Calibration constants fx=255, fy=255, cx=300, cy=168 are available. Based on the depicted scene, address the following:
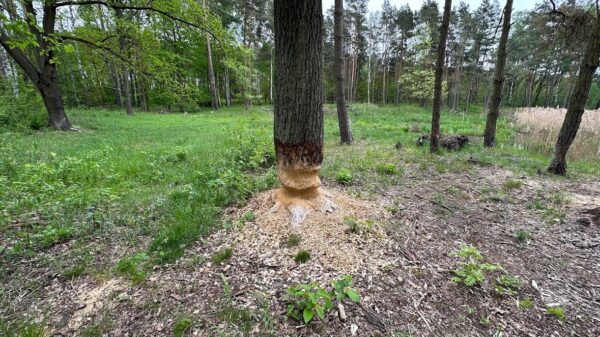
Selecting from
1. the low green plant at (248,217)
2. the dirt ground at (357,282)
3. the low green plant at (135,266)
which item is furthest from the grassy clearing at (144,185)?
the low green plant at (248,217)

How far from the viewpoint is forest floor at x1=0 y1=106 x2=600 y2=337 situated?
1771 millimetres

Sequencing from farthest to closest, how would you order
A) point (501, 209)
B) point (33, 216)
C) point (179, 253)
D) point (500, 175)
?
point (500, 175) → point (501, 209) → point (33, 216) → point (179, 253)

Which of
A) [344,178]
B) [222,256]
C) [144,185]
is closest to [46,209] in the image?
[144,185]

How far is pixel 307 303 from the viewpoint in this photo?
175 cm

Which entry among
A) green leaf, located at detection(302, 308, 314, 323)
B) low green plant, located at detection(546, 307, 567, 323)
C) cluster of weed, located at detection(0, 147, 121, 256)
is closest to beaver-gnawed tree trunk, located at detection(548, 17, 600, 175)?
low green plant, located at detection(546, 307, 567, 323)

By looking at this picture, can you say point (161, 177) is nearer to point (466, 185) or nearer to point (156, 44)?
point (466, 185)

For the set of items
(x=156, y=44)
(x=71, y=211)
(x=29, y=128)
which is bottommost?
(x=71, y=211)

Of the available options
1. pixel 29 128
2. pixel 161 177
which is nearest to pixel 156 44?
pixel 29 128

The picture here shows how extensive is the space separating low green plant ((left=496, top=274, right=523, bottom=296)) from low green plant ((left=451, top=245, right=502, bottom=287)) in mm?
98

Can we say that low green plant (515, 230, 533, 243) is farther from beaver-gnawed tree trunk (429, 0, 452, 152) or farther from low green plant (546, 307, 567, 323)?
beaver-gnawed tree trunk (429, 0, 452, 152)

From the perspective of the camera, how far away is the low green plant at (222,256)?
2.30 m

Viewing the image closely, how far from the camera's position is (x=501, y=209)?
138 inches

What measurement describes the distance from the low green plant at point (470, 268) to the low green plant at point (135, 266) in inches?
102

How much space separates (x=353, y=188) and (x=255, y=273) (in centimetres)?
219
